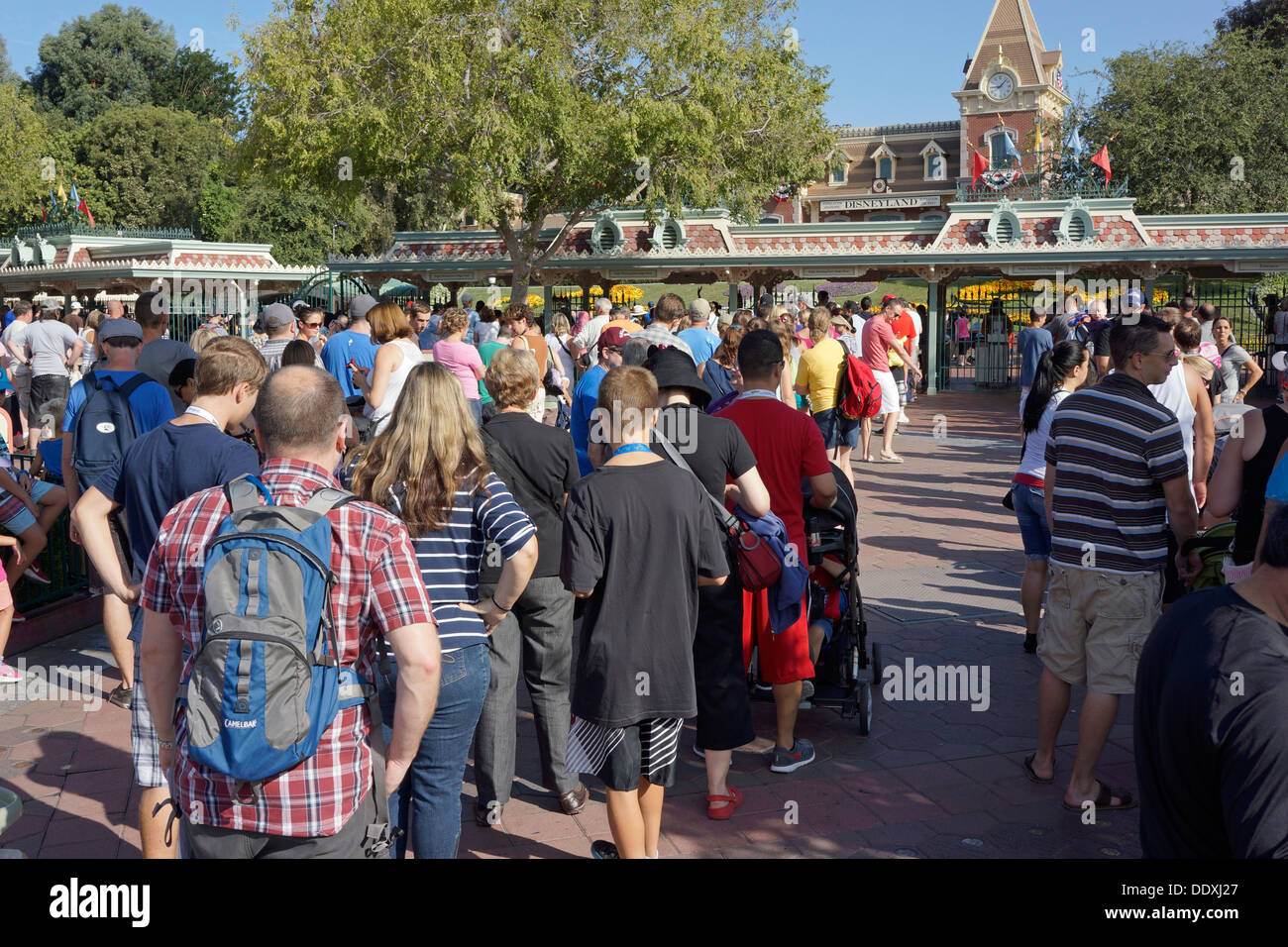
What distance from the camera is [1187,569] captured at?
14.8 ft

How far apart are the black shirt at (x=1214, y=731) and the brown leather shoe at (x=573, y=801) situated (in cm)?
264

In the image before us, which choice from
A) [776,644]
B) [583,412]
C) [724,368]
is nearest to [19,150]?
[724,368]

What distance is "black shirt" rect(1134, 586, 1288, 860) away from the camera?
80.6 inches

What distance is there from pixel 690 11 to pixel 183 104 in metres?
46.4

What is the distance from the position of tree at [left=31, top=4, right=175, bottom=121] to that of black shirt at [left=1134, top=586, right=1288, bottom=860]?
64.8 metres

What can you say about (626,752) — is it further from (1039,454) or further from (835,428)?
(835,428)

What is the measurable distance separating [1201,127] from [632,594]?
37.7m

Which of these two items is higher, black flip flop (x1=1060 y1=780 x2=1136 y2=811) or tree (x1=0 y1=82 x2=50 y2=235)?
tree (x1=0 y1=82 x2=50 y2=235)

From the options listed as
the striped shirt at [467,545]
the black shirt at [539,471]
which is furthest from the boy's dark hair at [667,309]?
the striped shirt at [467,545]

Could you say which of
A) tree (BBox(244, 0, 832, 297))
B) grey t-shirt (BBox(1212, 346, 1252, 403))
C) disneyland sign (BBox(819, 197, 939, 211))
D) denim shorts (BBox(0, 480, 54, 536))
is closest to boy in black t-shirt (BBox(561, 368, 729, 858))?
denim shorts (BBox(0, 480, 54, 536))

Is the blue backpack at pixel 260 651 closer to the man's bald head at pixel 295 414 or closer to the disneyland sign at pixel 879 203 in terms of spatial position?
the man's bald head at pixel 295 414

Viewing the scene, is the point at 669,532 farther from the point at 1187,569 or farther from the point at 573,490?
the point at 1187,569

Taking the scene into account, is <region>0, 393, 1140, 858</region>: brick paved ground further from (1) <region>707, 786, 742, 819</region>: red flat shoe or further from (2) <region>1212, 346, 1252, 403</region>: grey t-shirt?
(2) <region>1212, 346, 1252, 403</region>: grey t-shirt

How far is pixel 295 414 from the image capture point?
257 cm
